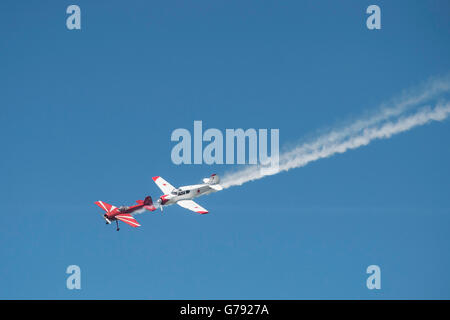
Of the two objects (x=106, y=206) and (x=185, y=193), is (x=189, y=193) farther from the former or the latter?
(x=106, y=206)

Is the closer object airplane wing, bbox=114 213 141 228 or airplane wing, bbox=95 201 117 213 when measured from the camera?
airplane wing, bbox=114 213 141 228

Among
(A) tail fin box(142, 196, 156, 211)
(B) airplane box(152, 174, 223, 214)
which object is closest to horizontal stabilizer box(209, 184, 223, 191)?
(B) airplane box(152, 174, 223, 214)

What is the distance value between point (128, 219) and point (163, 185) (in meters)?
9.97

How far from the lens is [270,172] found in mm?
65938

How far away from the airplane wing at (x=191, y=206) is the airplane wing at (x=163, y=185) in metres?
4.17

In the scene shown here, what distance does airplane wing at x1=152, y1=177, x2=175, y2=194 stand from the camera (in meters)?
72.9

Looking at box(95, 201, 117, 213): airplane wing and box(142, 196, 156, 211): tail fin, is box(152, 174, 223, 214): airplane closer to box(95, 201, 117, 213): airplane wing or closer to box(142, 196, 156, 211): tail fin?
box(142, 196, 156, 211): tail fin

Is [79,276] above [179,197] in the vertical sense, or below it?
below

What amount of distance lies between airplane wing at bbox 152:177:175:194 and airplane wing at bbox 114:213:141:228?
8.16 m

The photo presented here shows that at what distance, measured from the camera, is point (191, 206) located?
67812 millimetres

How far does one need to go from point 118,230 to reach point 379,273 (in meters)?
23.6
